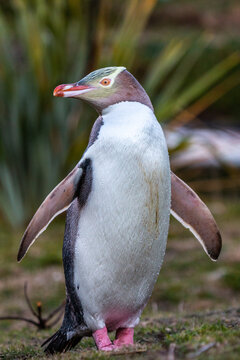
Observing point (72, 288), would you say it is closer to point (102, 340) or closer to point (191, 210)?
point (102, 340)

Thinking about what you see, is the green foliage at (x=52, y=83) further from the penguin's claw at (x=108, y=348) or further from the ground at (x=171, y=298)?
the penguin's claw at (x=108, y=348)

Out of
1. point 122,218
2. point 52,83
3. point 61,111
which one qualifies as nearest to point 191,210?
point 122,218

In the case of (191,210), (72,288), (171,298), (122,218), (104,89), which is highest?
(104,89)

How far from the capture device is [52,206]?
3.28m

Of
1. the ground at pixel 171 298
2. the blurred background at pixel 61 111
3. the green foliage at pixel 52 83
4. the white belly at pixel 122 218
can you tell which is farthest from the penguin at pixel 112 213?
the green foliage at pixel 52 83

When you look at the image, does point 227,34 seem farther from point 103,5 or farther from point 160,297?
point 160,297

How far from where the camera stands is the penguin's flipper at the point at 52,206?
326 cm

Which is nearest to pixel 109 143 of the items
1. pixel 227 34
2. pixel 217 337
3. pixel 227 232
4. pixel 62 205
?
pixel 62 205

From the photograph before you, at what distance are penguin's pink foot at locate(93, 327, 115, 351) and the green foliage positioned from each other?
5.83 metres

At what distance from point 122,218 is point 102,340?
1.95ft

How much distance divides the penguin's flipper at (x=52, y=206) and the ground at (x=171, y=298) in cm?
56

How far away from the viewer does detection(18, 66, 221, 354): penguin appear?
3104 mm

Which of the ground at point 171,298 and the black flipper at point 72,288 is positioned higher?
the black flipper at point 72,288

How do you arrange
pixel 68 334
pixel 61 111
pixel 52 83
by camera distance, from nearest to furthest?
pixel 68 334
pixel 52 83
pixel 61 111
